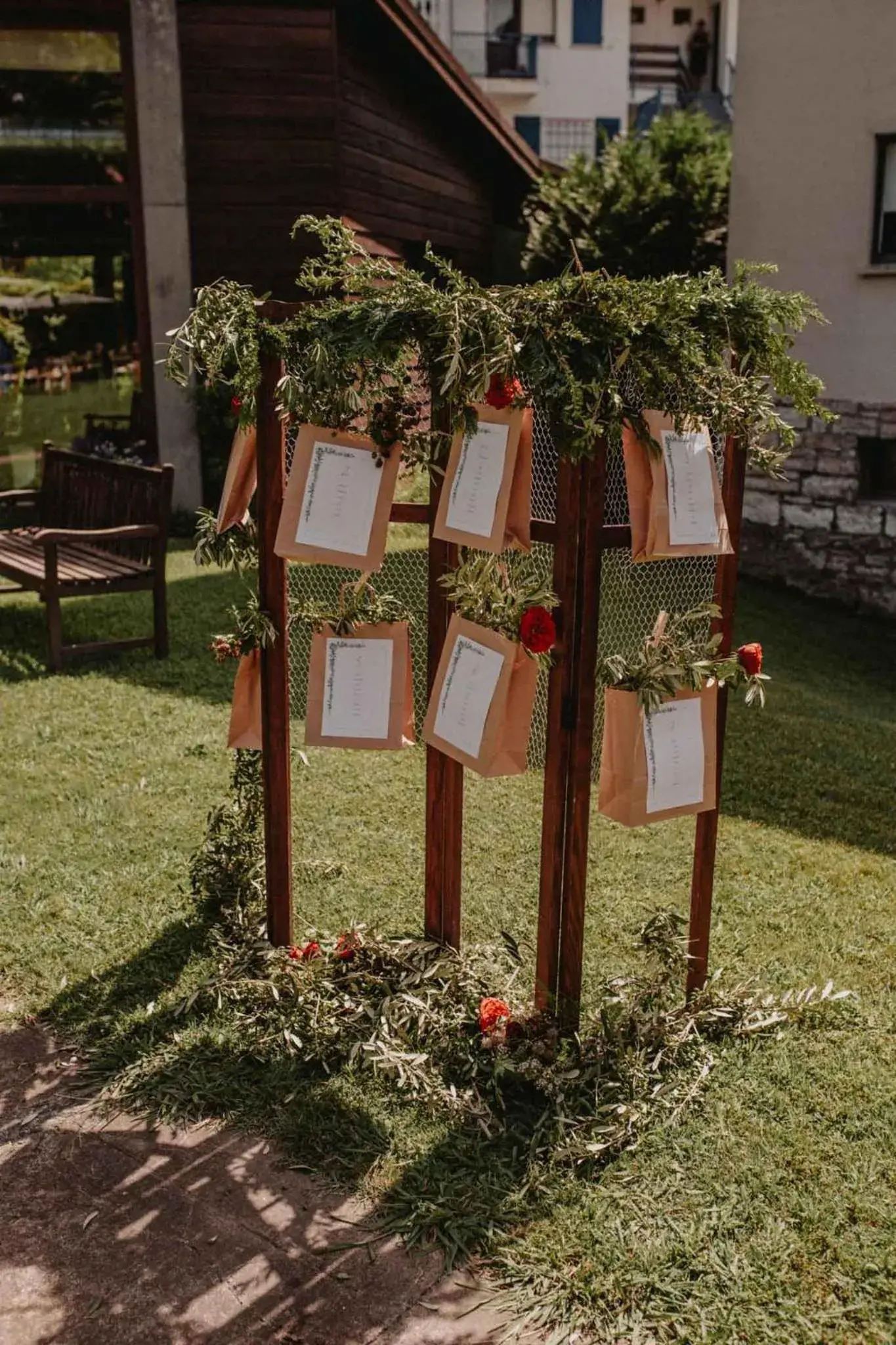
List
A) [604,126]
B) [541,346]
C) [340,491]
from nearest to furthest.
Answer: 1. [541,346]
2. [340,491]
3. [604,126]

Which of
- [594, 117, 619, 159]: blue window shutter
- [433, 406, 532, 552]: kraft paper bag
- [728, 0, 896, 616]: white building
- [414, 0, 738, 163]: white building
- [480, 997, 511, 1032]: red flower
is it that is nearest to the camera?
[433, 406, 532, 552]: kraft paper bag

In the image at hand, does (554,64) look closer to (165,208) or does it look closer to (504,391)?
(165,208)

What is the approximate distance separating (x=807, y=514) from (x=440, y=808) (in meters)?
8.34

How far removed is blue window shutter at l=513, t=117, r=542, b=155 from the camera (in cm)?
2939

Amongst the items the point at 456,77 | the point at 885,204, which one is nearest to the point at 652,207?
the point at 885,204

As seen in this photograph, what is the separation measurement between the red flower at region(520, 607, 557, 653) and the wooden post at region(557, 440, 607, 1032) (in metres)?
0.17

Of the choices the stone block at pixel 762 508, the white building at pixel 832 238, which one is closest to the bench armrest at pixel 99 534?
the white building at pixel 832 238

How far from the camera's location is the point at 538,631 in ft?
10.6

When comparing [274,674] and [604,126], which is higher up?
[604,126]

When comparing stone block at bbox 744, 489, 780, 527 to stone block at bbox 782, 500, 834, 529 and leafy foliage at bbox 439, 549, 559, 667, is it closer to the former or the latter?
stone block at bbox 782, 500, 834, 529

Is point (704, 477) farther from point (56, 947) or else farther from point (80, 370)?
point (80, 370)

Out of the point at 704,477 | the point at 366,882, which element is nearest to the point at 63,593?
the point at 366,882

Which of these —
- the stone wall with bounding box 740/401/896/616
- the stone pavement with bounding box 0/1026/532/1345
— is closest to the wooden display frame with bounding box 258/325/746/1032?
the stone pavement with bounding box 0/1026/532/1345

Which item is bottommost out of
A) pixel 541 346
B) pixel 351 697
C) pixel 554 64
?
pixel 351 697
